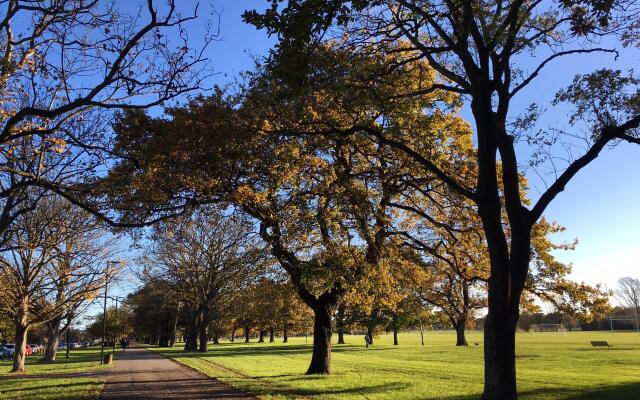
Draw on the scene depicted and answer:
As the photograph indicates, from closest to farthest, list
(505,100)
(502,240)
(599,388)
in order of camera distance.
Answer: (502,240) → (505,100) → (599,388)

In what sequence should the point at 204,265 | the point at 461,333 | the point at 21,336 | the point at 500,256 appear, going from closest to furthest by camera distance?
1. the point at 500,256
2. the point at 21,336
3. the point at 204,265
4. the point at 461,333

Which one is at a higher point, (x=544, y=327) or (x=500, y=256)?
(x=500, y=256)

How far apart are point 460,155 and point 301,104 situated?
24.5 feet

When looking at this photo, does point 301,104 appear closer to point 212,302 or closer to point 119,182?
point 119,182

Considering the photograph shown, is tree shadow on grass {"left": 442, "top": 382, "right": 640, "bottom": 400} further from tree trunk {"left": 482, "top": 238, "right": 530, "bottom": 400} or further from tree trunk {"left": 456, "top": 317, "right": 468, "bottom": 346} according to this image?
tree trunk {"left": 456, "top": 317, "right": 468, "bottom": 346}

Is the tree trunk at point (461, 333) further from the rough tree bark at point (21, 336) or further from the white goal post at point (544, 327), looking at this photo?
the white goal post at point (544, 327)

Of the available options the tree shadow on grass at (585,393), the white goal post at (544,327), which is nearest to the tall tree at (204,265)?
the tree shadow on grass at (585,393)

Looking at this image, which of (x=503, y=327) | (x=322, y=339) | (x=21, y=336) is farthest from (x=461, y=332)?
(x=503, y=327)

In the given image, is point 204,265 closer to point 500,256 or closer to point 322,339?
point 322,339

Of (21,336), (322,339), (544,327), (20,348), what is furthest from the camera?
(544,327)

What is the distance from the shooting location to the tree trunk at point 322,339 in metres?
20.3

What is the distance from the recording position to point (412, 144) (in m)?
14.7

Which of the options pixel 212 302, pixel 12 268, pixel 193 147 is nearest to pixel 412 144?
pixel 193 147

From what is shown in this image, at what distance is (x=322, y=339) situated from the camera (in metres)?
20.3
